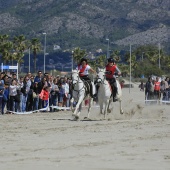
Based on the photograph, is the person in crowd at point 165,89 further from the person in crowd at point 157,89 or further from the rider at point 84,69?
the rider at point 84,69

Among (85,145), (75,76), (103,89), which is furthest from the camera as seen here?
(103,89)

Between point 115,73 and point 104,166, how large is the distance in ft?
44.7

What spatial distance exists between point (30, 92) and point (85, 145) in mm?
15501

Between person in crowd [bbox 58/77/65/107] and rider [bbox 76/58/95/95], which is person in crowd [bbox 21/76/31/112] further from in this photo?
rider [bbox 76/58/95/95]

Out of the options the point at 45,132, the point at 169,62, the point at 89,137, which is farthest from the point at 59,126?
the point at 169,62

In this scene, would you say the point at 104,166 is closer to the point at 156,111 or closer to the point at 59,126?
the point at 59,126

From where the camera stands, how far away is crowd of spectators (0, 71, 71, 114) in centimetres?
3000

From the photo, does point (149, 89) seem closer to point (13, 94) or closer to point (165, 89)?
point (165, 89)

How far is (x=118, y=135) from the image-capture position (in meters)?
19.0

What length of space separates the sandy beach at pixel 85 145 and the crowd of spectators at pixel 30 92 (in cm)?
525

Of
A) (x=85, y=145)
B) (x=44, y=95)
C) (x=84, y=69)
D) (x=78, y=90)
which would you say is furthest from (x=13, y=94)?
(x=85, y=145)

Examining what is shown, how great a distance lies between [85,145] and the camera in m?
16.3

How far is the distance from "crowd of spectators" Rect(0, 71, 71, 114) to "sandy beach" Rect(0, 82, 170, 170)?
5.25 metres

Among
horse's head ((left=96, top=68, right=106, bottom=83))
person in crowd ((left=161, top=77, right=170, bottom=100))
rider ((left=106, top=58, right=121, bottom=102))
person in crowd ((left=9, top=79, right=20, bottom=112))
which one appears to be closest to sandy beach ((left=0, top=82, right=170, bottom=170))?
horse's head ((left=96, top=68, right=106, bottom=83))
